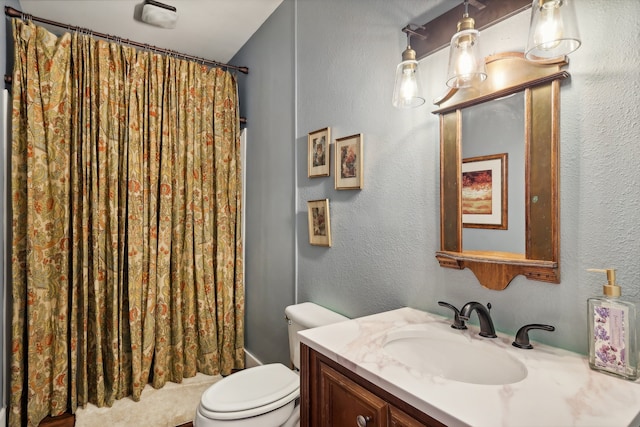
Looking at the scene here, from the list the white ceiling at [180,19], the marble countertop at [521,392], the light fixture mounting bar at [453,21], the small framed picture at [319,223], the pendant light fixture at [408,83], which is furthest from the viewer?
the white ceiling at [180,19]

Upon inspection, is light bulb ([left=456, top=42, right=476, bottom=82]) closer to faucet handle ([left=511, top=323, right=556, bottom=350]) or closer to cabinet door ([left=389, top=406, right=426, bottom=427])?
faucet handle ([left=511, top=323, right=556, bottom=350])

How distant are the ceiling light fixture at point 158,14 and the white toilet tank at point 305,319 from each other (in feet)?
6.44

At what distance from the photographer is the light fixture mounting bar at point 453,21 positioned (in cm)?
113

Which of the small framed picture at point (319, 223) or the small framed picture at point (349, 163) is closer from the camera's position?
the small framed picture at point (349, 163)

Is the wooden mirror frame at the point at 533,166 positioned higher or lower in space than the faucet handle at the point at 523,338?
higher

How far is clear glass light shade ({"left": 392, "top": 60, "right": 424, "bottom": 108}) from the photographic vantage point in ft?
4.39

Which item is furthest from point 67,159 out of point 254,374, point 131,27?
point 254,374

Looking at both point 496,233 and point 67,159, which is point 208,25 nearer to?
point 67,159

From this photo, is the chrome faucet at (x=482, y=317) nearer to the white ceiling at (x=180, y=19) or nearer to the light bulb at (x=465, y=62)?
the light bulb at (x=465, y=62)

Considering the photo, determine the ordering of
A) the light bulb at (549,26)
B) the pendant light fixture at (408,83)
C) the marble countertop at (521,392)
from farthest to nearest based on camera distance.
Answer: the pendant light fixture at (408,83) → the light bulb at (549,26) → the marble countertop at (521,392)

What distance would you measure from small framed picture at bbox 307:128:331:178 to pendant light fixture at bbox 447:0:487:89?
34.5 inches

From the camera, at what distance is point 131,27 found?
2.52 meters

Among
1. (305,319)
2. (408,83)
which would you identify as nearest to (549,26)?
(408,83)

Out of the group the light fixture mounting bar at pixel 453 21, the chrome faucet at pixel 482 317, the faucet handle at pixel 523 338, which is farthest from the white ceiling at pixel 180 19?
the faucet handle at pixel 523 338
